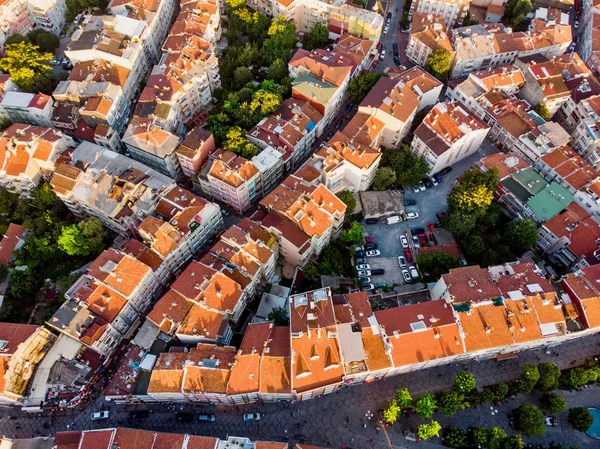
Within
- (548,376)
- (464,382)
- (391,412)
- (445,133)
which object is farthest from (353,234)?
(548,376)

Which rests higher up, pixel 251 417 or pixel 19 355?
pixel 19 355

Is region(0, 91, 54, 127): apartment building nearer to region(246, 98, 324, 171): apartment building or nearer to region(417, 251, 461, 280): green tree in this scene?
region(246, 98, 324, 171): apartment building

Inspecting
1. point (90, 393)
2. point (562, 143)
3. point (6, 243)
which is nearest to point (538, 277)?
point (562, 143)

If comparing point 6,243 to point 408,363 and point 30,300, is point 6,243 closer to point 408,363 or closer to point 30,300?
point 30,300

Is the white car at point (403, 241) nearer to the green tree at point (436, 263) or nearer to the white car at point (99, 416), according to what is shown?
the green tree at point (436, 263)

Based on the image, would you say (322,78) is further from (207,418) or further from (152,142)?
(207,418)

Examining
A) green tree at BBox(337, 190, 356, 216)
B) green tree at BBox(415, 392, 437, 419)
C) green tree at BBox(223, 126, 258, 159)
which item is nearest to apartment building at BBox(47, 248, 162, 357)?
green tree at BBox(223, 126, 258, 159)
